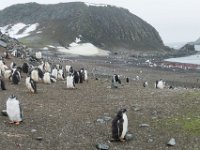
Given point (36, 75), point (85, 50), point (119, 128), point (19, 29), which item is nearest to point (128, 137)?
point (119, 128)

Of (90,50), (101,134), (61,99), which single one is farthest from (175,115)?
(90,50)

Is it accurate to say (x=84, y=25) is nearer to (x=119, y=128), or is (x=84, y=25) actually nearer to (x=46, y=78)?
(x=46, y=78)

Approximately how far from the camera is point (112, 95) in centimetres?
2477

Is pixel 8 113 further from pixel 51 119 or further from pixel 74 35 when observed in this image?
pixel 74 35

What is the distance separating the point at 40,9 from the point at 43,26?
572 inches

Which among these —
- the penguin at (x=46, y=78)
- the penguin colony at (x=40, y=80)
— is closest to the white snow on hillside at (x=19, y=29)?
the penguin colony at (x=40, y=80)

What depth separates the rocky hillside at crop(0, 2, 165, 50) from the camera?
102319 millimetres

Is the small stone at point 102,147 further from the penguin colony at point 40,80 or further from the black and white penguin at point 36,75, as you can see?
the black and white penguin at point 36,75

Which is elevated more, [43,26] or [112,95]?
[43,26]

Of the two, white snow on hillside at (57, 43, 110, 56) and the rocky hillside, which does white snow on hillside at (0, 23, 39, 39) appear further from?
white snow on hillside at (57, 43, 110, 56)

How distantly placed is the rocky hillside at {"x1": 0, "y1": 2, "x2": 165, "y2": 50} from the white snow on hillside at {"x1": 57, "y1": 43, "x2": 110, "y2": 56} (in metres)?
3.49

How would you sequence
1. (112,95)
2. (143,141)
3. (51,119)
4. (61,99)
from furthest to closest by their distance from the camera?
(112,95) → (61,99) → (51,119) → (143,141)

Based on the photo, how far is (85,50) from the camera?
92312 mm

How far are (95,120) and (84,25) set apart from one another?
9075 cm
